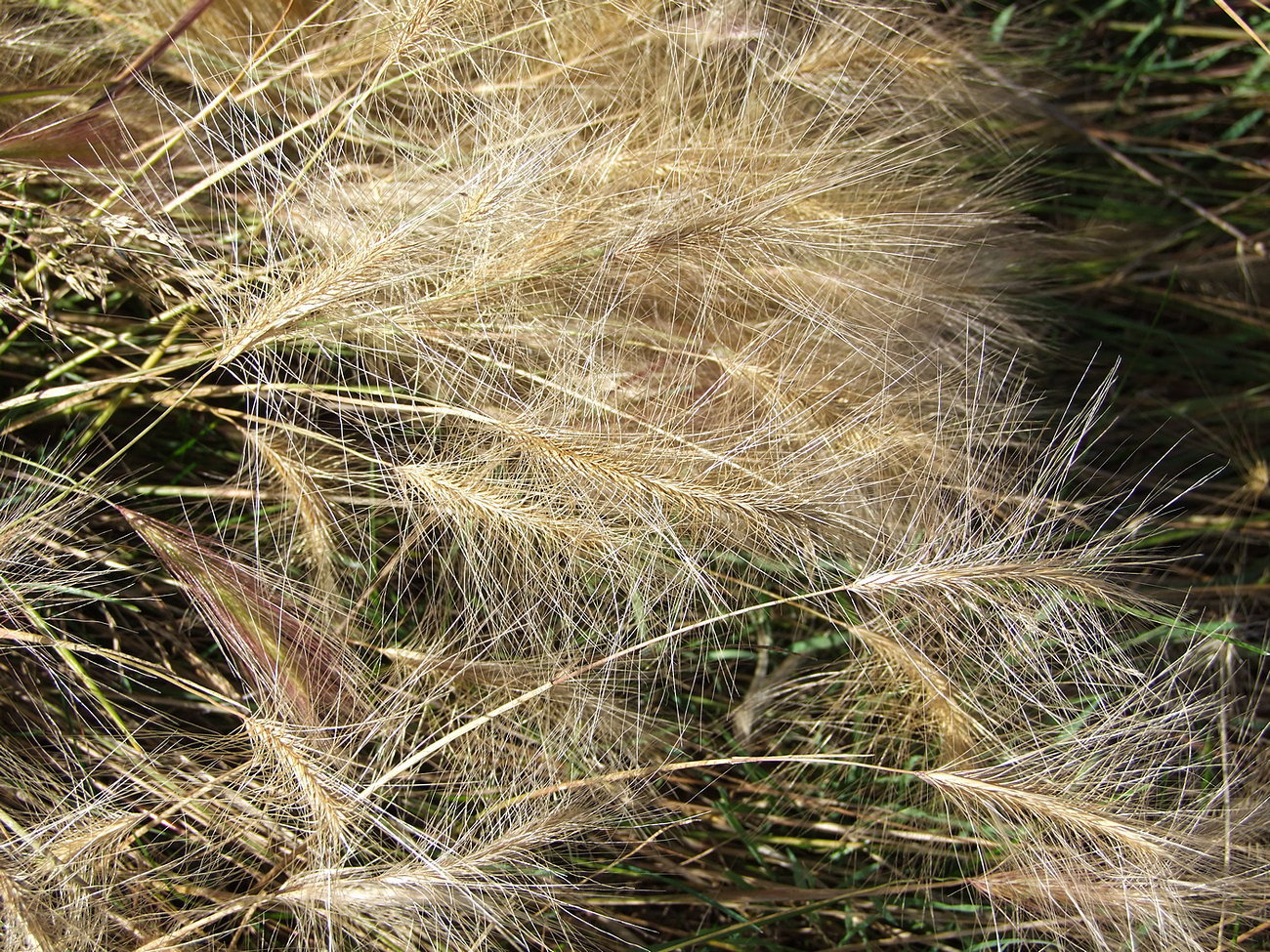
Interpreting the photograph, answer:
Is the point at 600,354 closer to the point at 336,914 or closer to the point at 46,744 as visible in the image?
the point at 336,914

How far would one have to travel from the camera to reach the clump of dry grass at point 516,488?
132cm

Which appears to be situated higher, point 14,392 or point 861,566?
point 14,392

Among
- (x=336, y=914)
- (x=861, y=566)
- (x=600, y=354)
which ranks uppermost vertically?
(x=600, y=354)

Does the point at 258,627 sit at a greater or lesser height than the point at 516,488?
lesser

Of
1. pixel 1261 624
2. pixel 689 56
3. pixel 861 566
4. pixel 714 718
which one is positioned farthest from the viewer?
pixel 1261 624

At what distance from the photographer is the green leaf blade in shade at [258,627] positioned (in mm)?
1394

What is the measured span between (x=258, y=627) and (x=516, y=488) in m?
0.49

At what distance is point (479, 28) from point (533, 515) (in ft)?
2.76

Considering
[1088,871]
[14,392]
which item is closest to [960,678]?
[1088,871]

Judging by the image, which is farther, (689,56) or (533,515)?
(689,56)

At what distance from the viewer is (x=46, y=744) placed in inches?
62.4

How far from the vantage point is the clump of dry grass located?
4.34ft

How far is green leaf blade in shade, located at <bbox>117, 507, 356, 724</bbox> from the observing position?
4.57ft

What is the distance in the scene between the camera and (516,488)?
4.35 ft
